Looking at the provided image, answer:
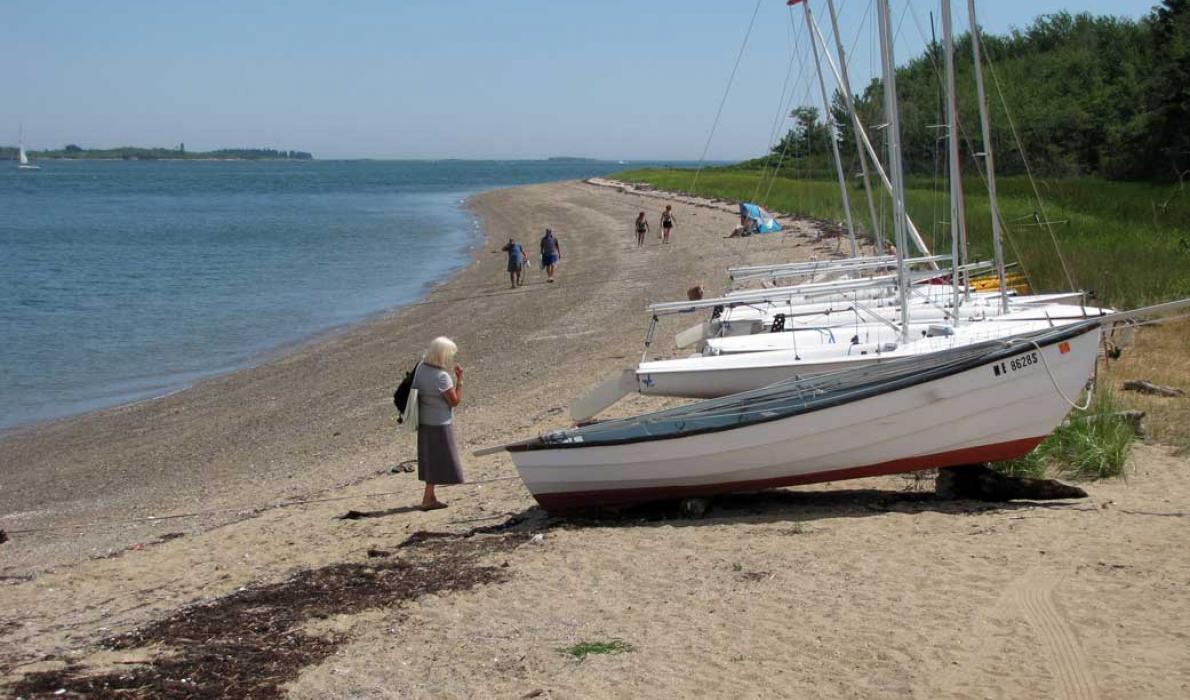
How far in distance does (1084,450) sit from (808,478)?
2.60m

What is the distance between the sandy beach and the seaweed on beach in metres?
0.03

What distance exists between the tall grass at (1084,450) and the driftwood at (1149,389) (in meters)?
2.34

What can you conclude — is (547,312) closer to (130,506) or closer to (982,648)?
(130,506)

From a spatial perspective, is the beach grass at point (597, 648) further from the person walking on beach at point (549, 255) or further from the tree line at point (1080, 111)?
the person walking on beach at point (549, 255)

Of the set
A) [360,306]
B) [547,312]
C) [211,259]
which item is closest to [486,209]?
[211,259]

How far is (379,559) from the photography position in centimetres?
965

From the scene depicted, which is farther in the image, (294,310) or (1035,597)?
(294,310)

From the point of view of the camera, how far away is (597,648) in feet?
23.5

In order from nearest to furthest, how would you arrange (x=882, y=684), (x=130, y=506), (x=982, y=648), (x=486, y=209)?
(x=882, y=684), (x=982, y=648), (x=130, y=506), (x=486, y=209)

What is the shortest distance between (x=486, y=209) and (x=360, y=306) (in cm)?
4950

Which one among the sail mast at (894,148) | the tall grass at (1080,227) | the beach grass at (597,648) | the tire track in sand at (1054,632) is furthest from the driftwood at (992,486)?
the tall grass at (1080,227)

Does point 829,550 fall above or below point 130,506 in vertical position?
above

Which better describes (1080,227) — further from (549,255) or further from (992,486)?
(992,486)

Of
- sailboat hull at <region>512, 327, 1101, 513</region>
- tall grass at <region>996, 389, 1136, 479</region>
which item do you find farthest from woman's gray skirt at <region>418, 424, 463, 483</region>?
tall grass at <region>996, 389, 1136, 479</region>
